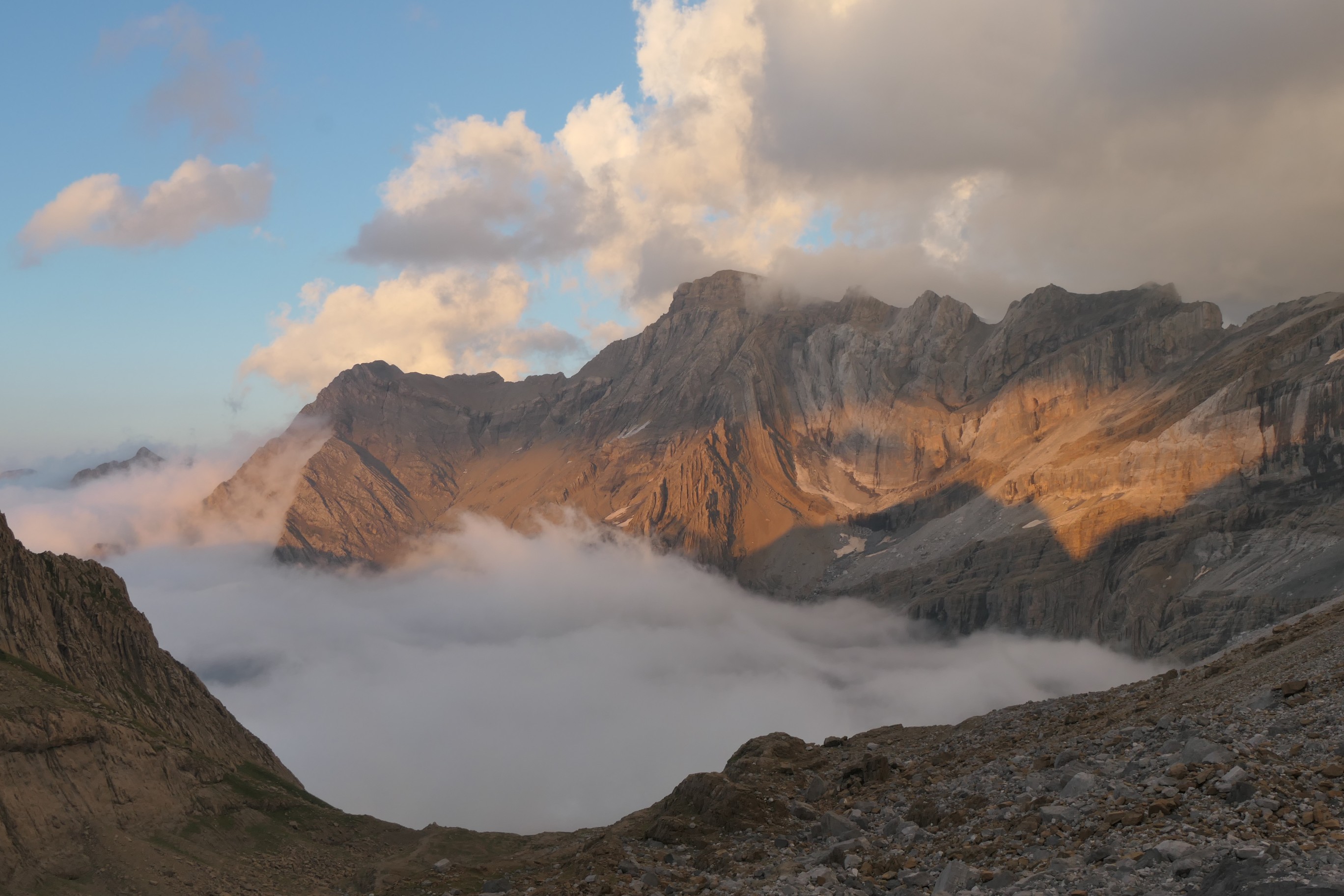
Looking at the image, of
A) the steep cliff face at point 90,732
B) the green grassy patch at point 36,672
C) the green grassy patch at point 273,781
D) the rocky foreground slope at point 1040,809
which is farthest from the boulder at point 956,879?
the green grassy patch at point 273,781

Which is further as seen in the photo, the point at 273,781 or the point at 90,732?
the point at 273,781

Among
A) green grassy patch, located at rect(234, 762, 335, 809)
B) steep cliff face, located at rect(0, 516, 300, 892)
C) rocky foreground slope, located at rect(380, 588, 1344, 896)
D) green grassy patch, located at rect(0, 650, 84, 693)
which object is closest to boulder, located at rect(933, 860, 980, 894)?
rocky foreground slope, located at rect(380, 588, 1344, 896)

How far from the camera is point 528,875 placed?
46.2 m

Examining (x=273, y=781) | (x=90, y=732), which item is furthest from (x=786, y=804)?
(x=273, y=781)

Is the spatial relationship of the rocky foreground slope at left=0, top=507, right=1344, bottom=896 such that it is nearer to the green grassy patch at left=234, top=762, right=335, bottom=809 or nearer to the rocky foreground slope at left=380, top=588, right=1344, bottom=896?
the rocky foreground slope at left=380, top=588, right=1344, bottom=896

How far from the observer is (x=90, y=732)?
50.9 meters

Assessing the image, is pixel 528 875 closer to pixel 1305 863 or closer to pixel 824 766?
pixel 824 766

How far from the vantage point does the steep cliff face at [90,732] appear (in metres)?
44.6

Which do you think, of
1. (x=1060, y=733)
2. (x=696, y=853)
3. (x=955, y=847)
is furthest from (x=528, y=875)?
(x=1060, y=733)

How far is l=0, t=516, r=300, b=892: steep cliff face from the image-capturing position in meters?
44.6

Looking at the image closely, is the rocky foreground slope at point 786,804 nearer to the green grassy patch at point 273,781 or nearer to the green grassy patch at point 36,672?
the green grassy patch at point 36,672

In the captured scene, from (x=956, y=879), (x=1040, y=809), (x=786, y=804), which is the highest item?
(x=1040, y=809)

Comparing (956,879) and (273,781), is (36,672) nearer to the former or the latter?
(273,781)

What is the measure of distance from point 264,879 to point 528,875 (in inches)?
581
